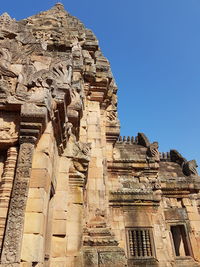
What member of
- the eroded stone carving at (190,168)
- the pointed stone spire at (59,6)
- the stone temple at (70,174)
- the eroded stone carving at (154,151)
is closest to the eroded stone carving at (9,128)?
the stone temple at (70,174)

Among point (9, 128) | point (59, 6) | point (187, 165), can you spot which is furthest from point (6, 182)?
point (59, 6)

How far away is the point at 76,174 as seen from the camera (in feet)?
19.1

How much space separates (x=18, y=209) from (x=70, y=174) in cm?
286

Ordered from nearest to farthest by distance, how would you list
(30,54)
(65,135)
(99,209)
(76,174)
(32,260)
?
1. (32,260)
2. (30,54)
3. (65,135)
4. (76,174)
5. (99,209)

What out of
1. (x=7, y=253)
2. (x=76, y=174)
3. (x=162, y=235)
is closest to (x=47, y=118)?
(x=7, y=253)

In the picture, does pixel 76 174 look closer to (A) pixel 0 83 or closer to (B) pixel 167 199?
(A) pixel 0 83

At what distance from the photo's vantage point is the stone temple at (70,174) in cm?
324

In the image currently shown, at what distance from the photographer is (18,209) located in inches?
117

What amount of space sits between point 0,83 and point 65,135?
5.43ft

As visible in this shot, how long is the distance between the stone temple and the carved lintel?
11 millimetres

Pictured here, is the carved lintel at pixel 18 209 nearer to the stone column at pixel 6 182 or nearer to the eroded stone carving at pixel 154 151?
the stone column at pixel 6 182

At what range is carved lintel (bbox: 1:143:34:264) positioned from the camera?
270cm

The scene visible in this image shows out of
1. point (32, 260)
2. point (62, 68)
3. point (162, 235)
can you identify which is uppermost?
point (62, 68)

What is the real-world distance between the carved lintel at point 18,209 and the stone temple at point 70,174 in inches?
0.4
